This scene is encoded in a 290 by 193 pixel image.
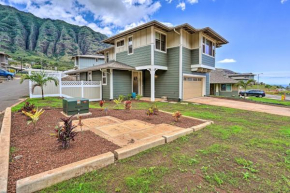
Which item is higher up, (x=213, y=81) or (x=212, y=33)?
(x=212, y=33)

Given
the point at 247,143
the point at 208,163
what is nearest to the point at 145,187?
the point at 208,163

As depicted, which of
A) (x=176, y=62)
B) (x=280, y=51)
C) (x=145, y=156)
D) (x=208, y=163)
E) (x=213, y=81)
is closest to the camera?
(x=208, y=163)

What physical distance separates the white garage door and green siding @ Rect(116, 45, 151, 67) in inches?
149

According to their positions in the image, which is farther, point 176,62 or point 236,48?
point 236,48

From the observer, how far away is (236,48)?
28328mm

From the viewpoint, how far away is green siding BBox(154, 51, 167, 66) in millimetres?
11608

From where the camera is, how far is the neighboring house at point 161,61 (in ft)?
37.7

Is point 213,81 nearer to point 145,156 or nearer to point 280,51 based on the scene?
point 280,51

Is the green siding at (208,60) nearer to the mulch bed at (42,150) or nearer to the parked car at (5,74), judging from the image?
the mulch bed at (42,150)

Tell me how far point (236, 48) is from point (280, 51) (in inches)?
315

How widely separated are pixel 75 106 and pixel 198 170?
5065 mm

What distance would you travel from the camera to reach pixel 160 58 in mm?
11938

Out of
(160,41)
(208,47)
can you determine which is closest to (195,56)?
(208,47)

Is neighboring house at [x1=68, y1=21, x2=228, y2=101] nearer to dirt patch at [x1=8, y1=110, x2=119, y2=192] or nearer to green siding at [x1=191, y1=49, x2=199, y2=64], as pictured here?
green siding at [x1=191, y1=49, x2=199, y2=64]
